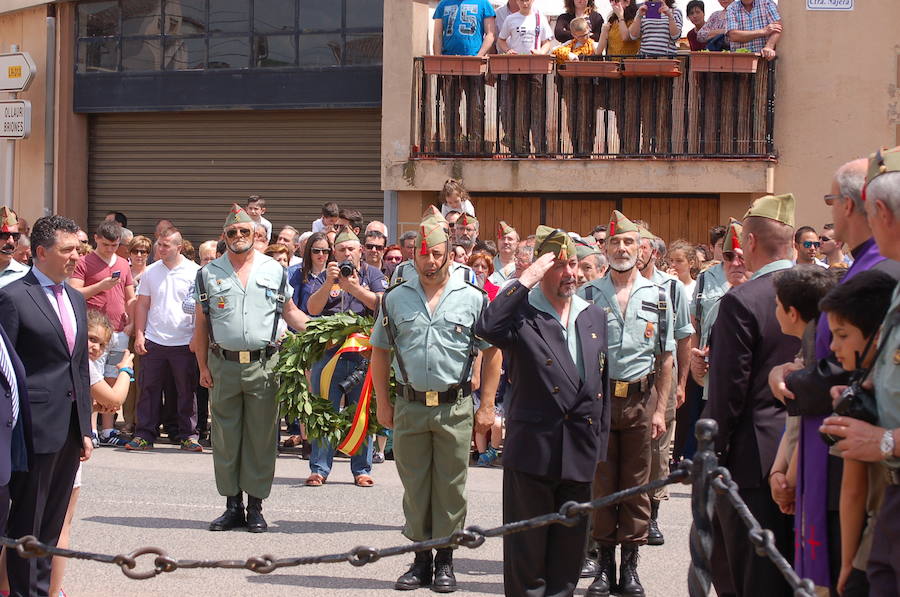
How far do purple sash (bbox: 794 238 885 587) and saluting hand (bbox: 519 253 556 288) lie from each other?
2007 millimetres

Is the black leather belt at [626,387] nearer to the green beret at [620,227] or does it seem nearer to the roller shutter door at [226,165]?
the green beret at [620,227]

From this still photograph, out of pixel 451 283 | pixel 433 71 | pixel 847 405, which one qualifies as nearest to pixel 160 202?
pixel 433 71

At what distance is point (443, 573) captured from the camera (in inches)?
293

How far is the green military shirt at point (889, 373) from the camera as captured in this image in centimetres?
386

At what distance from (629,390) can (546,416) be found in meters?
1.07

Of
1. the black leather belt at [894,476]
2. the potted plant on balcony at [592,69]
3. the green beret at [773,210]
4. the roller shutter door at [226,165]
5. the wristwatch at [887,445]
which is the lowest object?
the black leather belt at [894,476]

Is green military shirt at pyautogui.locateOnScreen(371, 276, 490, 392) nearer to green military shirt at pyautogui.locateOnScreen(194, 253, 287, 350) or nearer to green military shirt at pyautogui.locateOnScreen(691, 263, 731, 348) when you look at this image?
green military shirt at pyautogui.locateOnScreen(194, 253, 287, 350)

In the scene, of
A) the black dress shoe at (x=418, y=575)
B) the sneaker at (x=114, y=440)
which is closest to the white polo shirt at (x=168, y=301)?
Result: the sneaker at (x=114, y=440)

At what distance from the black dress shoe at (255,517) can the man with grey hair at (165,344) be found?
145 inches

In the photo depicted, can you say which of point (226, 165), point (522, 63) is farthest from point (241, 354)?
point (226, 165)

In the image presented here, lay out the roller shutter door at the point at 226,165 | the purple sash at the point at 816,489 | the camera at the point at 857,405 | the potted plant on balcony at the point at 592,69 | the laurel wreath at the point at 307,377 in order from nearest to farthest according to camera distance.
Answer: the camera at the point at 857,405 < the purple sash at the point at 816,489 < the laurel wreath at the point at 307,377 < the potted plant on balcony at the point at 592,69 < the roller shutter door at the point at 226,165

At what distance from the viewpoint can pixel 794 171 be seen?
15.9 meters

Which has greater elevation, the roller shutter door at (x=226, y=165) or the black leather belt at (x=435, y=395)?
the roller shutter door at (x=226, y=165)

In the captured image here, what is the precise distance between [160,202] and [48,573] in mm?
14248
